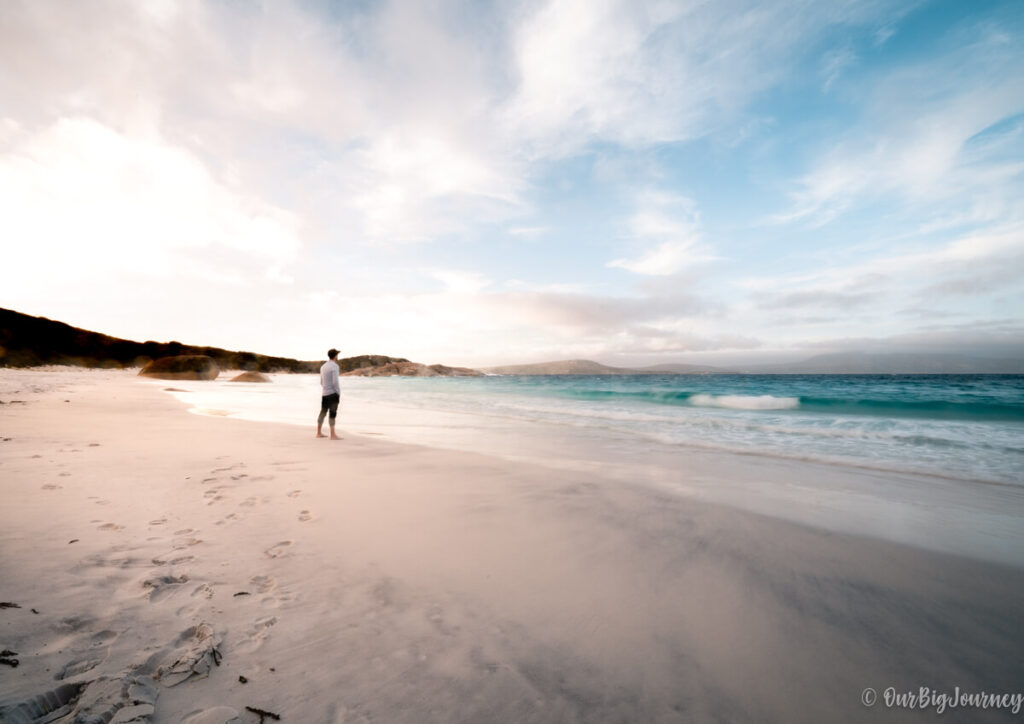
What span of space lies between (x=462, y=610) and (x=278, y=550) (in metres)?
1.71

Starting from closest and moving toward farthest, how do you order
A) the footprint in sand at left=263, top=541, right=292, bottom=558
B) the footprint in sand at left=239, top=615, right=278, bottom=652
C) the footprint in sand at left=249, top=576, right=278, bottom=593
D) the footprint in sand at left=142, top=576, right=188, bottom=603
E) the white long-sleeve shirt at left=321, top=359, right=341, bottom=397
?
1. the footprint in sand at left=239, top=615, right=278, bottom=652
2. the footprint in sand at left=142, top=576, right=188, bottom=603
3. the footprint in sand at left=249, top=576, right=278, bottom=593
4. the footprint in sand at left=263, top=541, right=292, bottom=558
5. the white long-sleeve shirt at left=321, top=359, right=341, bottom=397

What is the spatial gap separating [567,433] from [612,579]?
26.7ft

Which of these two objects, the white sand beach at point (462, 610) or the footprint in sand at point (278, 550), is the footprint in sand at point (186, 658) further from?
the footprint in sand at point (278, 550)

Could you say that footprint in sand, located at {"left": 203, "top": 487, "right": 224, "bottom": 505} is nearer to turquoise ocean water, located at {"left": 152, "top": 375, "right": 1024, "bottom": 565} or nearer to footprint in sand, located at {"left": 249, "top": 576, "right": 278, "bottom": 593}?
footprint in sand, located at {"left": 249, "top": 576, "right": 278, "bottom": 593}

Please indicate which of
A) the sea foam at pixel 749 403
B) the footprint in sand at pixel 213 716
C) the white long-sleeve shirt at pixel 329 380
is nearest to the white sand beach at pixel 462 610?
the footprint in sand at pixel 213 716

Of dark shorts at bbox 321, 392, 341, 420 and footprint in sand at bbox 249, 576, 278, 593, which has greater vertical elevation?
dark shorts at bbox 321, 392, 341, 420

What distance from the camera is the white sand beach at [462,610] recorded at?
1.78 m

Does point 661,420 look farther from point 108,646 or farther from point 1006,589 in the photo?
point 108,646

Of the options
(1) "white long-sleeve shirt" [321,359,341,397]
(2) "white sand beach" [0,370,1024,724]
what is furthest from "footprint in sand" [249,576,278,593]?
(1) "white long-sleeve shirt" [321,359,341,397]

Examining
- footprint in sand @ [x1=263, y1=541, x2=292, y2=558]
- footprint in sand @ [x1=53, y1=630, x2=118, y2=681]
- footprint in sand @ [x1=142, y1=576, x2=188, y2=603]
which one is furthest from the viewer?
footprint in sand @ [x1=263, y1=541, x2=292, y2=558]

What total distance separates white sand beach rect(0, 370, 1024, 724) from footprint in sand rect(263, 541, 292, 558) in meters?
0.04

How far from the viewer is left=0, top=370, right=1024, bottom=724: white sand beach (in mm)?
1782

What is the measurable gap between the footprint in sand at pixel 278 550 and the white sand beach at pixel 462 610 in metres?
0.04

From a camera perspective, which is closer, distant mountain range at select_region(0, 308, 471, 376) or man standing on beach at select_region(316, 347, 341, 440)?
man standing on beach at select_region(316, 347, 341, 440)
